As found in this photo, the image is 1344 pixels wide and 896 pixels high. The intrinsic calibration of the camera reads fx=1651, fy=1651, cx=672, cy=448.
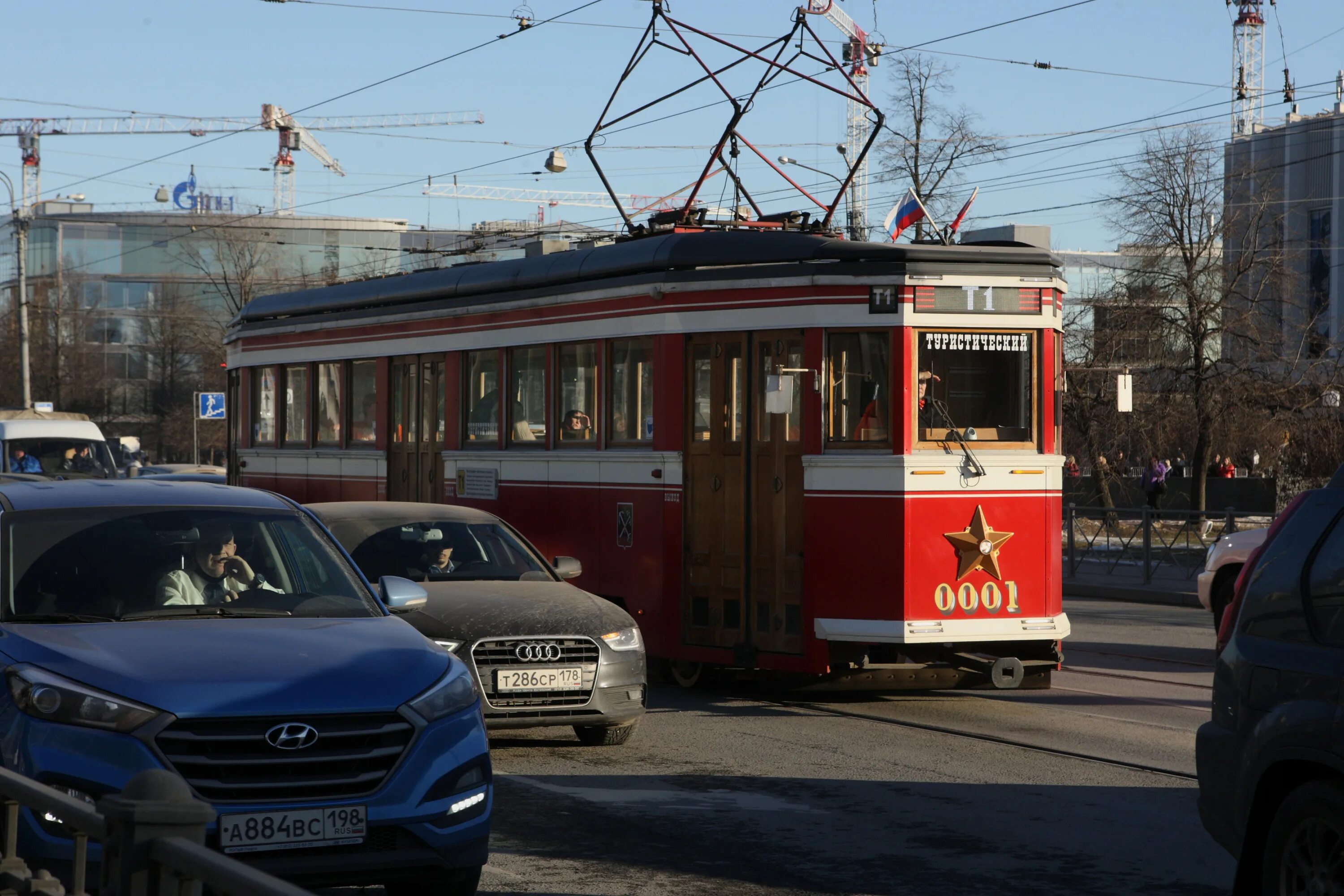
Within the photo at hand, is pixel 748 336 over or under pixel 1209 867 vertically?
over

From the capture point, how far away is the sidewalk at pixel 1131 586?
21.2 m

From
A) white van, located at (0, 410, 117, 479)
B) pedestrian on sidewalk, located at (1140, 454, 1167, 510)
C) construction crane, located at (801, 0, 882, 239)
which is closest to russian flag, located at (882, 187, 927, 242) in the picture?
construction crane, located at (801, 0, 882, 239)

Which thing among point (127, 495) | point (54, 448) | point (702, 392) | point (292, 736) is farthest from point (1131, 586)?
point (292, 736)

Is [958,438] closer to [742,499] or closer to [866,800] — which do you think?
[742,499]

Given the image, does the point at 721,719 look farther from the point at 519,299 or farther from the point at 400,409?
the point at 400,409

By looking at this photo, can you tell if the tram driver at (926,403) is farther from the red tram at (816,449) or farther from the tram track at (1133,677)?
the tram track at (1133,677)

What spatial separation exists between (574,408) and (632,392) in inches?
36.4

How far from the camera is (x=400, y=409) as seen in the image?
16.2 m

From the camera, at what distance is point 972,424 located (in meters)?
11.4

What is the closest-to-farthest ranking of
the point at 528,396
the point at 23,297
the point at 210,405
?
the point at 528,396
the point at 210,405
the point at 23,297

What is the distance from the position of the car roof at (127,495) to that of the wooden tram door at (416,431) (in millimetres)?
7874

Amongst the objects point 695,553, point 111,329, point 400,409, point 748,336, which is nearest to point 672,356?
point 748,336

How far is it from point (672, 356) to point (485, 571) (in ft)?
7.89

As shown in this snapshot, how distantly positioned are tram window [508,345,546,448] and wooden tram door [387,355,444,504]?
4.40ft
